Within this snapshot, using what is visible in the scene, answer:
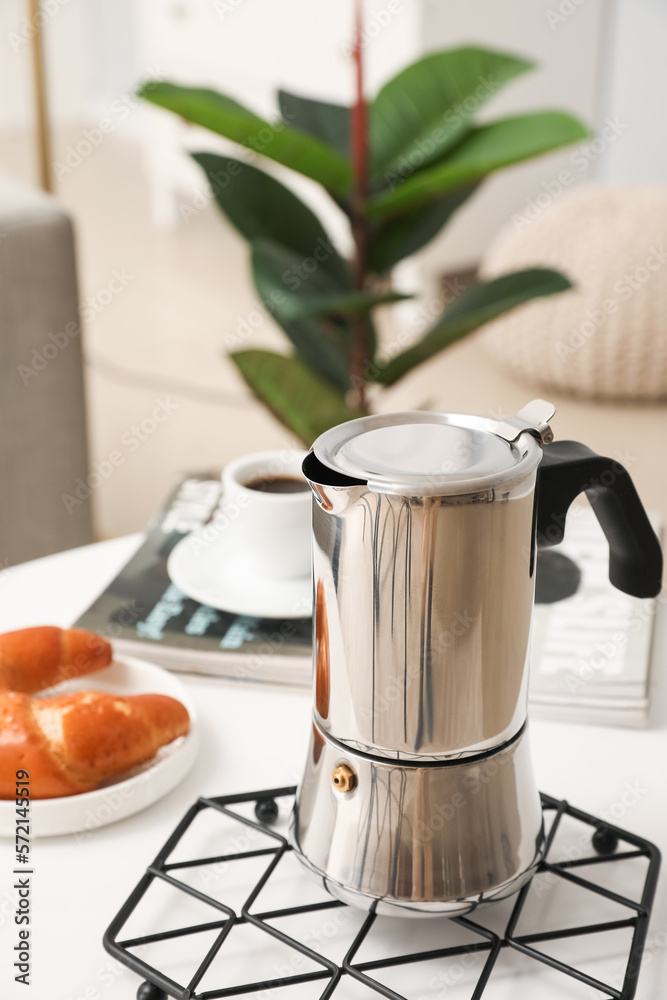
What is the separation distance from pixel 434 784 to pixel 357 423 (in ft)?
0.55

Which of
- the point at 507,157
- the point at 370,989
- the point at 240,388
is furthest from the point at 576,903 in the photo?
the point at 240,388

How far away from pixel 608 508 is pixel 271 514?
1.06ft

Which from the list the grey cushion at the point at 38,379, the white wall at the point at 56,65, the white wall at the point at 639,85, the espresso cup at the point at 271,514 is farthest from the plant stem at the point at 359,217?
the white wall at the point at 56,65

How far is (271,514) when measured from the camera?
761mm

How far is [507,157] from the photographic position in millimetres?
1270

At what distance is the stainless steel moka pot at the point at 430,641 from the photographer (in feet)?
1.39

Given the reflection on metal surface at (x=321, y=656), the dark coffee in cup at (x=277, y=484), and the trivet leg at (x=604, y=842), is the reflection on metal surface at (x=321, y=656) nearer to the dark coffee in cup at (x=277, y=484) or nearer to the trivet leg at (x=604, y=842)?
the trivet leg at (x=604, y=842)

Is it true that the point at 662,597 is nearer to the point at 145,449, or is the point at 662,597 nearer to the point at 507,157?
the point at 507,157

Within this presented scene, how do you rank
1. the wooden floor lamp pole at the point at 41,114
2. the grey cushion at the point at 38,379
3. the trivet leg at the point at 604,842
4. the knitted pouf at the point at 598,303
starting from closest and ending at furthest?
the trivet leg at the point at 604,842
the grey cushion at the point at 38,379
the wooden floor lamp pole at the point at 41,114
the knitted pouf at the point at 598,303

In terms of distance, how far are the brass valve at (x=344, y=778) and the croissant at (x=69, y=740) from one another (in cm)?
17

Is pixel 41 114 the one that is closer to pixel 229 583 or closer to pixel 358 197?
pixel 358 197

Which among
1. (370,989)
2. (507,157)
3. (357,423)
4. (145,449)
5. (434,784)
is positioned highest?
(507,157)

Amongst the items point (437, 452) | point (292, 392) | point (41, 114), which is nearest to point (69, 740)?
point (437, 452)

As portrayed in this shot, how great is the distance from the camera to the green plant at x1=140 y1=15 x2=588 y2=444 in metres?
1.25
